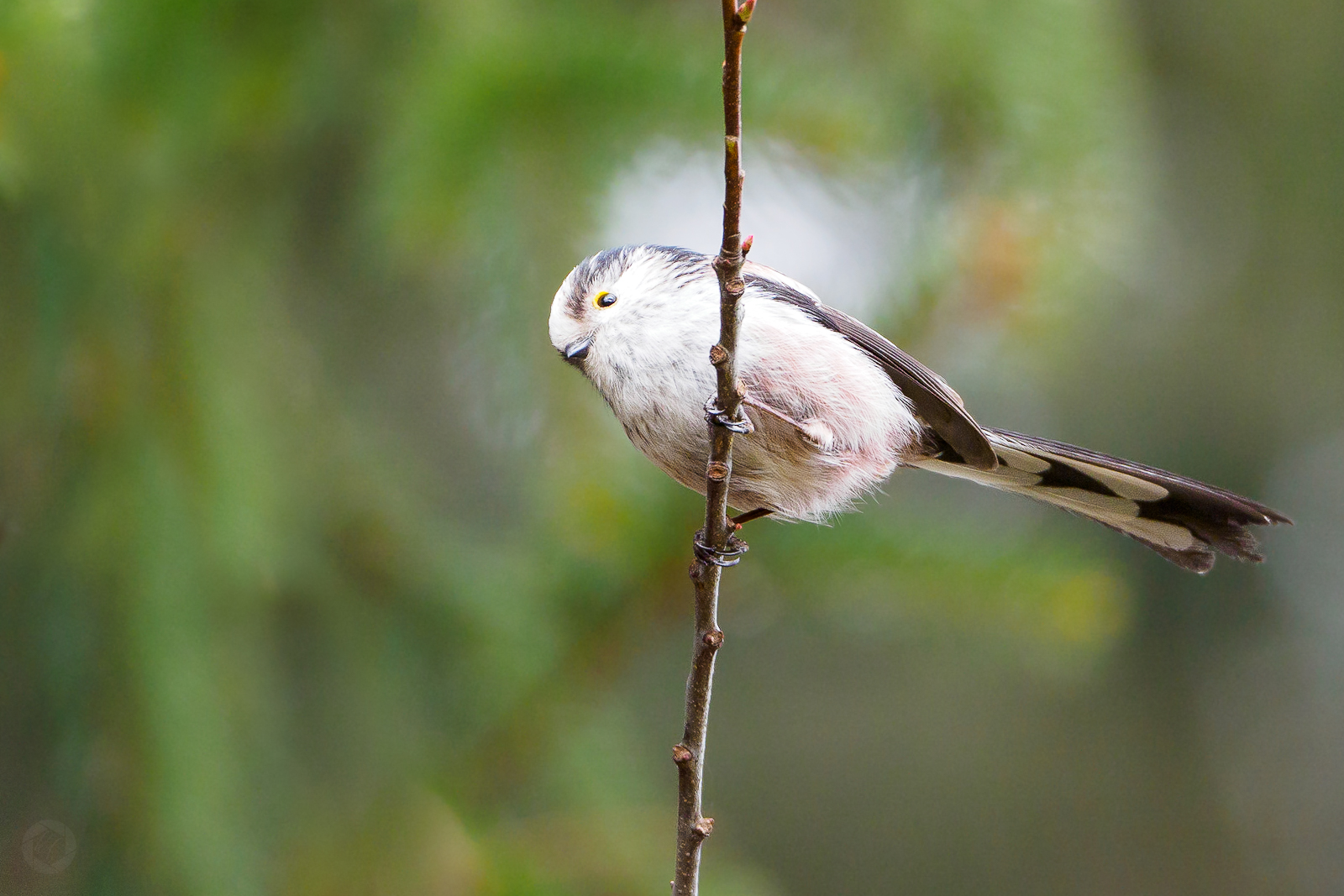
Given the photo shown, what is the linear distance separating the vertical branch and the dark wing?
75 cm

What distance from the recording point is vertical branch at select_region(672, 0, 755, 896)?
123cm

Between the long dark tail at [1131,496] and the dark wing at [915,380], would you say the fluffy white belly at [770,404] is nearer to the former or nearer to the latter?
the dark wing at [915,380]

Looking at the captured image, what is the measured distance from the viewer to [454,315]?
2598 mm

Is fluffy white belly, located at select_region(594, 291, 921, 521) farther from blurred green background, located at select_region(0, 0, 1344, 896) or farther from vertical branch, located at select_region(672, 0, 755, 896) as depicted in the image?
vertical branch, located at select_region(672, 0, 755, 896)

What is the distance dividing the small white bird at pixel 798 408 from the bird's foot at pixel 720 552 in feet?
0.79

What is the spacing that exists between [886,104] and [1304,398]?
4.09 meters

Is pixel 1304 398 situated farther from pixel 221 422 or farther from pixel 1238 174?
pixel 221 422

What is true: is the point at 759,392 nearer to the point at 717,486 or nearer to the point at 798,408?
the point at 798,408

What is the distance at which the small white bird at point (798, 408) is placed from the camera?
6.89 ft

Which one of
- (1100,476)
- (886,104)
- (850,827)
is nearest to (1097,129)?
(886,104)

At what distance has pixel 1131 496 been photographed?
2.35 metres

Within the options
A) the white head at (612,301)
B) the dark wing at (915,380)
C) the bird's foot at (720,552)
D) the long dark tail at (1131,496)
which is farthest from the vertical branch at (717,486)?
the long dark tail at (1131,496)

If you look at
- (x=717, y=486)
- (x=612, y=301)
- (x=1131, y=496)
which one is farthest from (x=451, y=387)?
(x=1131, y=496)

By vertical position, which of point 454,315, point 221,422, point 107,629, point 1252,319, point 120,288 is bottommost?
point 107,629
